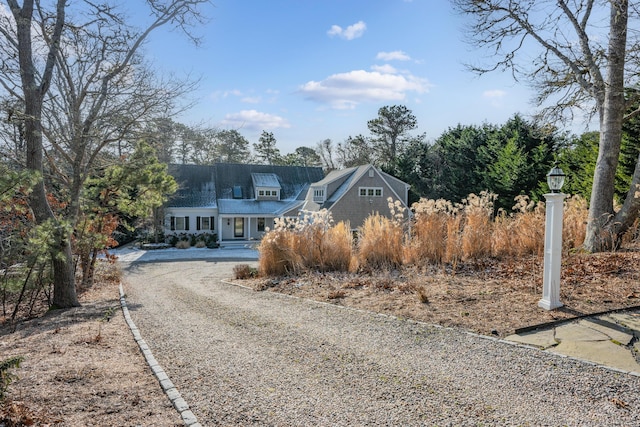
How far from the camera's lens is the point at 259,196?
27.9 m

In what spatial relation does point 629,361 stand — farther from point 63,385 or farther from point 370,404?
point 63,385

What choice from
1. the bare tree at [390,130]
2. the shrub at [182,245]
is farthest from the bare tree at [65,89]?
the bare tree at [390,130]

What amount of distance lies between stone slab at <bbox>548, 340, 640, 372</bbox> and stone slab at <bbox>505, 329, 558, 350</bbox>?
93mm

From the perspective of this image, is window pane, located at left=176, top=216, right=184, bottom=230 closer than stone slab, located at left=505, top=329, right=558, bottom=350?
No

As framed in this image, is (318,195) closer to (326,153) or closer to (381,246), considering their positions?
(326,153)

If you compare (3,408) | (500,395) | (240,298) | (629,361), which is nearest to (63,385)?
(3,408)

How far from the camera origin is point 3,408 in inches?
109

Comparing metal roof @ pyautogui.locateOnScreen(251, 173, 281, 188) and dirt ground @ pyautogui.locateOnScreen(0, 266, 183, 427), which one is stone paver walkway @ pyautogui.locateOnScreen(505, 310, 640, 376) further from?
metal roof @ pyautogui.locateOnScreen(251, 173, 281, 188)

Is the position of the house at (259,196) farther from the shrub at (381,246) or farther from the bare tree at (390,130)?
the shrub at (381,246)

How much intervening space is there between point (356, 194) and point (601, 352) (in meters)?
20.8

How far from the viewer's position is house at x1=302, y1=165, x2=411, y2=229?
24.2 metres

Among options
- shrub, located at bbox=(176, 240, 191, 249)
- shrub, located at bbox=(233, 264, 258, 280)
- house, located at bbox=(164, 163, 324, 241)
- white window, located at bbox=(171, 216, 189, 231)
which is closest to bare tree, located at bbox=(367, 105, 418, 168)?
house, located at bbox=(164, 163, 324, 241)

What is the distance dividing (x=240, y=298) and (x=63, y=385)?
413cm

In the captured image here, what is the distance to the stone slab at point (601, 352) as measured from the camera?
11.5ft
